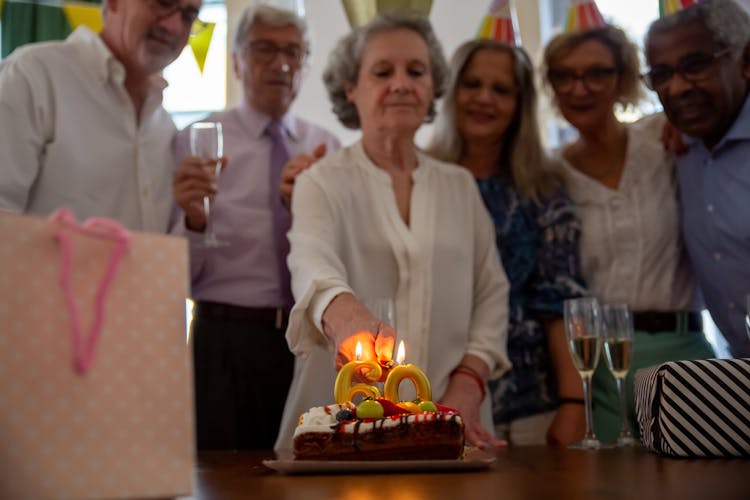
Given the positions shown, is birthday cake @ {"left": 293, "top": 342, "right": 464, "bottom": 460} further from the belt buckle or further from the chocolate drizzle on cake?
the belt buckle

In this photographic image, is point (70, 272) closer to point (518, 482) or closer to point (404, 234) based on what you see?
point (518, 482)

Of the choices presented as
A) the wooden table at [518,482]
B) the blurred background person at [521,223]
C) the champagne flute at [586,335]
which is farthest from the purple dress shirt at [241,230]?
the wooden table at [518,482]

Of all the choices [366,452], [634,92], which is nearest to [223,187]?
[634,92]

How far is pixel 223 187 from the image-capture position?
9.00ft

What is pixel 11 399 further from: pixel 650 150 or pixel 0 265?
pixel 650 150

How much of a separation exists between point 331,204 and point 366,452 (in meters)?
1.09

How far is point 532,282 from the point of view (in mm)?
2643

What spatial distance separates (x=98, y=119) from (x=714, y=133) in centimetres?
167

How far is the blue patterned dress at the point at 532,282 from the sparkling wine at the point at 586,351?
647mm

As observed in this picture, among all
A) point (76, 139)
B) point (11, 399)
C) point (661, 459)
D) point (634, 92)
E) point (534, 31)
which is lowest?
point (661, 459)

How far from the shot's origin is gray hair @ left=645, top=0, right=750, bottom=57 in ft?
8.68

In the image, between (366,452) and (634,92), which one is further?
(634,92)

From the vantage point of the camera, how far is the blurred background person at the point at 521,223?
2561 millimetres

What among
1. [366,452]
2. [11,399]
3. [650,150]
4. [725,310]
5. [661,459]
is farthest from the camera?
[650,150]
